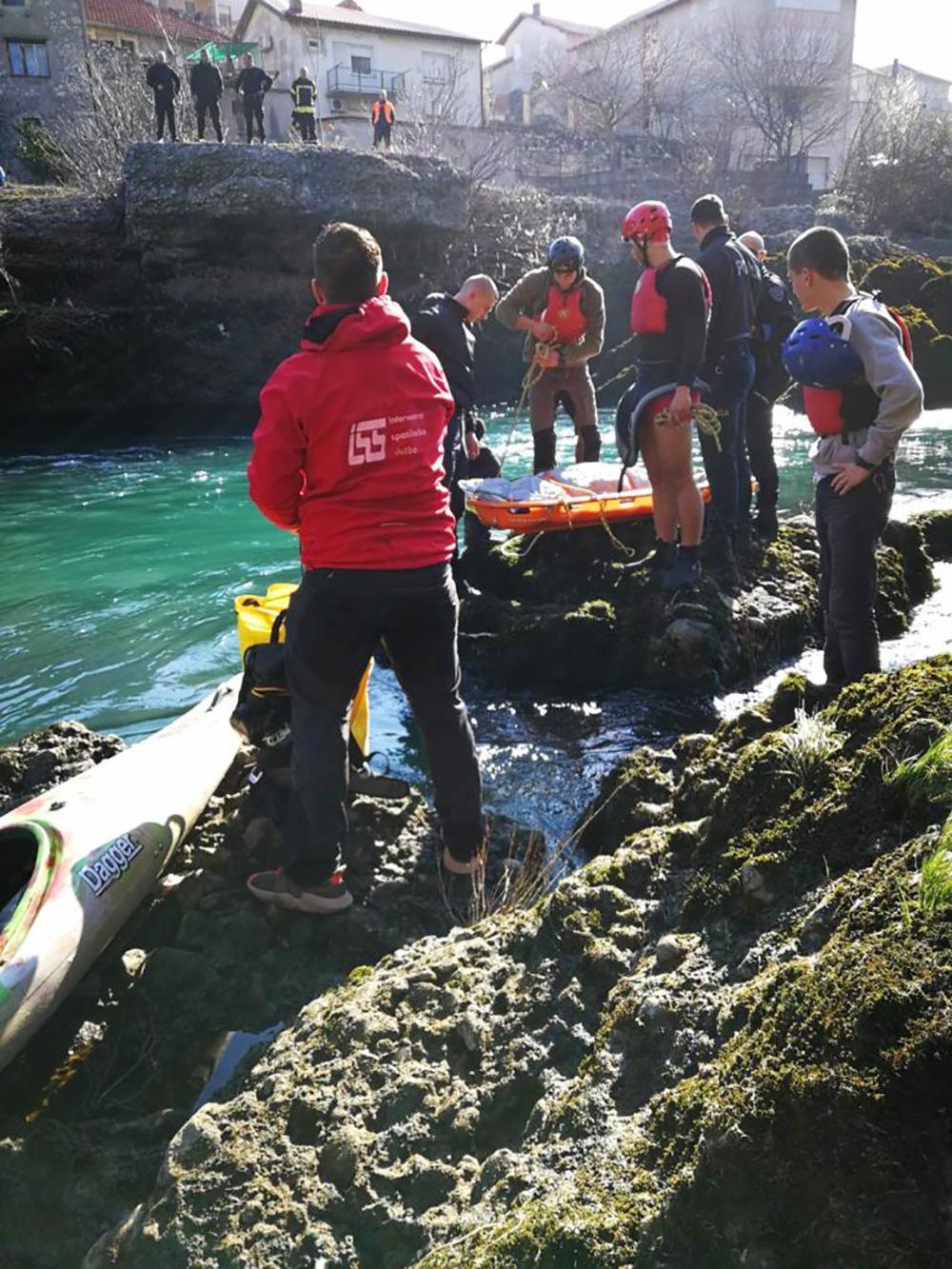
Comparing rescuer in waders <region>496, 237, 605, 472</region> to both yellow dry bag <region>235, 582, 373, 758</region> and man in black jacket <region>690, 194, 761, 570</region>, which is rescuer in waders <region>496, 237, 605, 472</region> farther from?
yellow dry bag <region>235, 582, 373, 758</region>

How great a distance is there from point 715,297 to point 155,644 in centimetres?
486

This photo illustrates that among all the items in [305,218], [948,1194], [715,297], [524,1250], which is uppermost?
[305,218]

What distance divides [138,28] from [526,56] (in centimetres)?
2481

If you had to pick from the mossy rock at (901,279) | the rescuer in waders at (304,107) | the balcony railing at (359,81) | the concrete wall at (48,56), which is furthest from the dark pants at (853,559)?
the balcony railing at (359,81)

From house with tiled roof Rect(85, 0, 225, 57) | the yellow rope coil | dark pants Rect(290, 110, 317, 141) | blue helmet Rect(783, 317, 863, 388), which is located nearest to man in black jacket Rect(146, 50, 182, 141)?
dark pants Rect(290, 110, 317, 141)

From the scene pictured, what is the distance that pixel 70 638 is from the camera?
332 inches

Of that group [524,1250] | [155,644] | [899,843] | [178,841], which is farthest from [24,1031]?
[155,644]

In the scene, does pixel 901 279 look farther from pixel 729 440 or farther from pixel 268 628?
pixel 268 628

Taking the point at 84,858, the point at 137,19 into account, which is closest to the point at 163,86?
the point at 84,858

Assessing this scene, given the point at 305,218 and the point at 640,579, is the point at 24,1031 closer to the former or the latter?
the point at 640,579

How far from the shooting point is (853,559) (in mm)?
4340

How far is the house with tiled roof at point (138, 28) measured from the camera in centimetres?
4228

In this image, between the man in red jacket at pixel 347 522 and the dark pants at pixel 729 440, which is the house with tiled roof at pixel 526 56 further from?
the man in red jacket at pixel 347 522

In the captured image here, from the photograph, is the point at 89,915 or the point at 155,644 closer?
the point at 89,915
